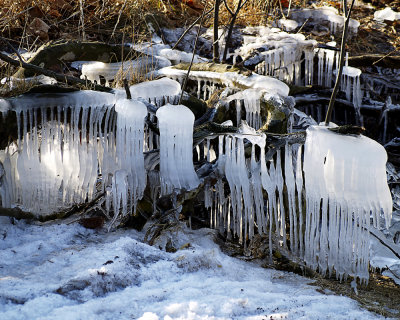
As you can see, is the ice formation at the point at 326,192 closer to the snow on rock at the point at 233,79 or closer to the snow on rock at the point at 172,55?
the snow on rock at the point at 233,79

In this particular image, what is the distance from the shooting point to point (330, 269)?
2523 mm

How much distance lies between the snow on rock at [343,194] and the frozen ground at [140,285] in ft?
0.71

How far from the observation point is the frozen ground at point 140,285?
6.02 feet

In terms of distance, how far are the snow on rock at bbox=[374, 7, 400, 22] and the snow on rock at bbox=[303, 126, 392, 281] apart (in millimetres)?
4711

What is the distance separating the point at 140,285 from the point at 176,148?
2.96 feet

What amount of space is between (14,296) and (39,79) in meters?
1.95

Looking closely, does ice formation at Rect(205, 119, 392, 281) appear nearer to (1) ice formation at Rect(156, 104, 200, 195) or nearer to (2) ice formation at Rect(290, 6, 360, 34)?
(1) ice formation at Rect(156, 104, 200, 195)

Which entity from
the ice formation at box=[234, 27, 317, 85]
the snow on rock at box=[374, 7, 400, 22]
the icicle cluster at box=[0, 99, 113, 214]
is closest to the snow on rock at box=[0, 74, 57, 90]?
the icicle cluster at box=[0, 99, 113, 214]

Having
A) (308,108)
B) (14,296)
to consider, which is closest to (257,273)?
(14,296)

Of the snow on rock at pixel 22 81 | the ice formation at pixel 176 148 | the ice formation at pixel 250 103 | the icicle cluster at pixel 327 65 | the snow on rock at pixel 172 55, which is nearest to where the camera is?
the ice formation at pixel 176 148

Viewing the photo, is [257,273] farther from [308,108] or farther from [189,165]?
[308,108]

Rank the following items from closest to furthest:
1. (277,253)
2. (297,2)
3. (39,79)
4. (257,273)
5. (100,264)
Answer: (100,264)
(257,273)
(277,253)
(39,79)
(297,2)

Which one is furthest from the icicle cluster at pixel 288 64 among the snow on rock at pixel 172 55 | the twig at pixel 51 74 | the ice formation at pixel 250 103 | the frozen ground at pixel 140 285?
the frozen ground at pixel 140 285

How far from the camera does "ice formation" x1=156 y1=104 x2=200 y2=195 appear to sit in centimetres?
270
